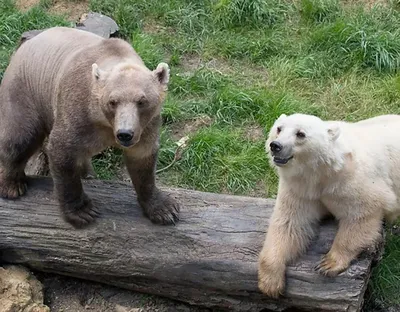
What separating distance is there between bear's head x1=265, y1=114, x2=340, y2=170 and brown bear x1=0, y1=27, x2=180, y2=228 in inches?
33.4

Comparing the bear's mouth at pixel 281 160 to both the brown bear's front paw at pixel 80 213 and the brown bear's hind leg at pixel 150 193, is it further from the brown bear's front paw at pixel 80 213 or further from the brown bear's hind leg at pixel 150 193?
the brown bear's front paw at pixel 80 213

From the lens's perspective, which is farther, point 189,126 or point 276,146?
point 189,126

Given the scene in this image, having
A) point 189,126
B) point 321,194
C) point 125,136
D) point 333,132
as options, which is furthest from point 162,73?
point 189,126

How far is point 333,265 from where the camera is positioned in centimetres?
472

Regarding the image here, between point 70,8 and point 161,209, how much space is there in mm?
4173

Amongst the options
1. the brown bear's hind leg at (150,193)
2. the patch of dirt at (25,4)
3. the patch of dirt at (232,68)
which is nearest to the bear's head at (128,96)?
the brown bear's hind leg at (150,193)

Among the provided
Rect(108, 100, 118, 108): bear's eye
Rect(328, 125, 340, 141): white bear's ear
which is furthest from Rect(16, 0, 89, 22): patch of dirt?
Rect(328, 125, 340, 141): white bear's ear

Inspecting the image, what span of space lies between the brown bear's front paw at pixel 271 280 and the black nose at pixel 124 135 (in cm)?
116

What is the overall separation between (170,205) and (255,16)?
11.9 ft

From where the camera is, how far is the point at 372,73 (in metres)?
7.69

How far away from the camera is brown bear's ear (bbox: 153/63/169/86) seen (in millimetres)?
4914

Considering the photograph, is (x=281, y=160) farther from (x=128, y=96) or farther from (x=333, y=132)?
(x=128, y=96)

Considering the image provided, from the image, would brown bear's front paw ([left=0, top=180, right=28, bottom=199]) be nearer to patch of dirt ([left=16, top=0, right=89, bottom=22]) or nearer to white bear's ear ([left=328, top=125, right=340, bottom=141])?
white bear's ear ([left=328, top=125, right=340, bottom=141])

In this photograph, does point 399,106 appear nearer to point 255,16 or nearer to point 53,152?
point 255,16
